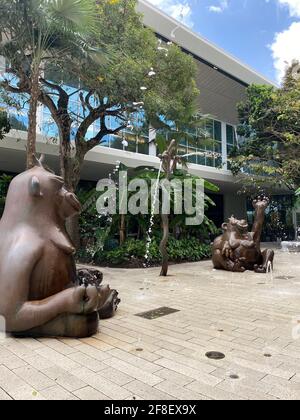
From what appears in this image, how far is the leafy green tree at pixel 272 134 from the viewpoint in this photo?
61.9 ft

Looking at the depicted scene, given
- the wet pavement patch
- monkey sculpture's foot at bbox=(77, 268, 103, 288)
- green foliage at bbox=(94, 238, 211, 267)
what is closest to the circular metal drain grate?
the wet pavement patch

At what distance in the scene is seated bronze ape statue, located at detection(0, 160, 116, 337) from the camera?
152 inches

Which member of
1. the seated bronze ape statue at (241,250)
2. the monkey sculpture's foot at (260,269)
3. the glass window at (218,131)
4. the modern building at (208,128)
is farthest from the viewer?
the glass window at (218,131)

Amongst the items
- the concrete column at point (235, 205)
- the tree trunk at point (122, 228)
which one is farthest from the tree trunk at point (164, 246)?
the concrete column at point (235, 205)

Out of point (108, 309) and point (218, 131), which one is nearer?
point (108, 309)

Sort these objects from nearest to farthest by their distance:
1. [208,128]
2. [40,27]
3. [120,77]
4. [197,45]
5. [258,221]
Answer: [40,27], [258,221], [120,77], [197,45], [208,128]

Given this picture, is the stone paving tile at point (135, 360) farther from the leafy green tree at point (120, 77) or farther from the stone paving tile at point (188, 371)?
the leafy green tree at point (120, 77)

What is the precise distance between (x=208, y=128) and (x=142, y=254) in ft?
52.4

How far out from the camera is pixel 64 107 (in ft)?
41.8

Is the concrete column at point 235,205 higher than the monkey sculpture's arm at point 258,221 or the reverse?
higher

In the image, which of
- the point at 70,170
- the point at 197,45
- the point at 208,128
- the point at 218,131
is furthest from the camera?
the point at 218,131

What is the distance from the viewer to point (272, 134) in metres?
21.9

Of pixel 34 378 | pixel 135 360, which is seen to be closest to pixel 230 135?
pixel 135 360

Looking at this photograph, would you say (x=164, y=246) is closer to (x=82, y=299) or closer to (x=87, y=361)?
(x=82, y=299)
